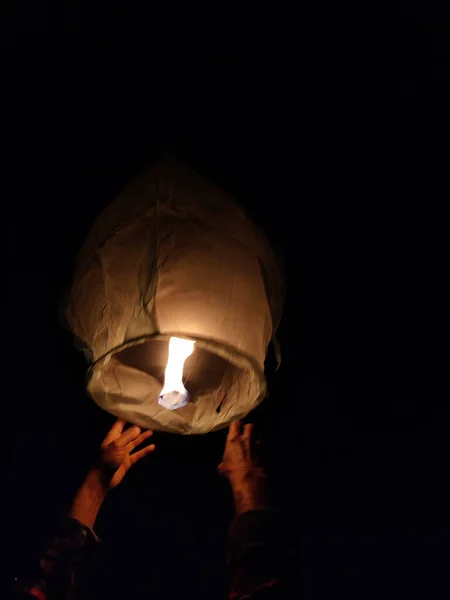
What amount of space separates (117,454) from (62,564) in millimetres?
361

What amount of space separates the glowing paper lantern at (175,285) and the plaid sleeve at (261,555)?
0.26 meters

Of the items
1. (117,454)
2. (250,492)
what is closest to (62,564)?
(117,454)

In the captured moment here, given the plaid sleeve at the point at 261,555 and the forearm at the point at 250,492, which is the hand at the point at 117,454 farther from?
the plaid sleeve at the point at 261,555

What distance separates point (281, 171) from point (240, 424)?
1.01m

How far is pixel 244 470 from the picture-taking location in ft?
5.07

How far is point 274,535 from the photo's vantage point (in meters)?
1.34

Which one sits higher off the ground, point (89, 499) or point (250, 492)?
point (250, 492)

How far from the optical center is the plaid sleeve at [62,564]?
1.36 meters

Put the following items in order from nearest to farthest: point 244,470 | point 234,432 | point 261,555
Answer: point 261,555
point 244,470
point 234,432

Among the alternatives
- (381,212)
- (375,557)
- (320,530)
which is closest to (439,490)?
(375,557)

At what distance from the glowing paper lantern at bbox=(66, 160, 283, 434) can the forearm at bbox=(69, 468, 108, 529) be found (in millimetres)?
393

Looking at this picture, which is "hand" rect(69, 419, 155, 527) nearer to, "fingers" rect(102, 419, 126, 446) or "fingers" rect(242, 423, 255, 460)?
"fingers" rect(102, 419, 126, 446)

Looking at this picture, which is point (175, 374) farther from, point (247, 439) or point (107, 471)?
point (107, 471)

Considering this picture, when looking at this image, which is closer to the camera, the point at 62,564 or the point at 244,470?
the point at 62,564
